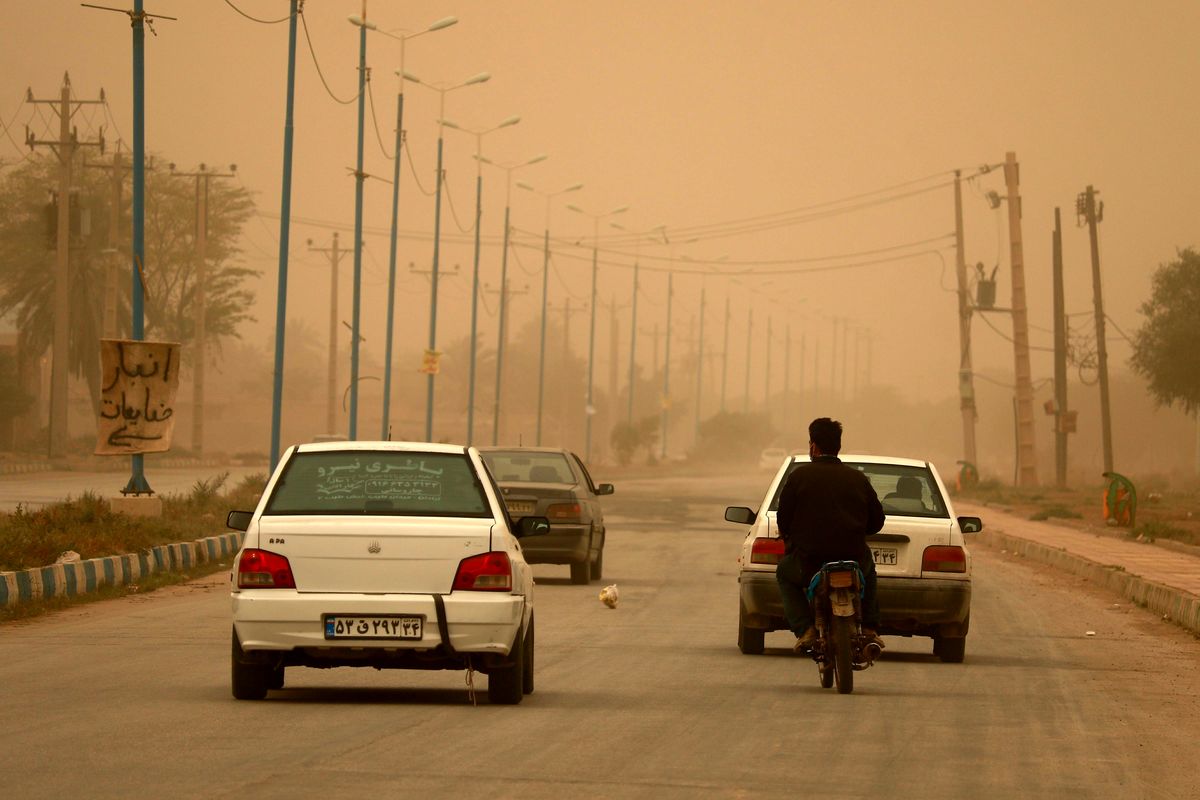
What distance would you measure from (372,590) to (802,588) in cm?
307

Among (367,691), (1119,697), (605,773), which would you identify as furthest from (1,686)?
(1119,697)

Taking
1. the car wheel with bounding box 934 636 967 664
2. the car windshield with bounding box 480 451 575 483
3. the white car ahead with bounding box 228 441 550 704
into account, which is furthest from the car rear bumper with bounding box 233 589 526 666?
the car windshield with bounding box 480 451 575 483

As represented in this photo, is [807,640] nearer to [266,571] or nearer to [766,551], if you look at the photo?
[766,551]

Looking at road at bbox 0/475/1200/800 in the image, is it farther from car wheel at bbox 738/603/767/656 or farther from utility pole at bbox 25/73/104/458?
utility pole at bbox 25/73/104/458

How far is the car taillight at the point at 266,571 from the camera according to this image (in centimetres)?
1055

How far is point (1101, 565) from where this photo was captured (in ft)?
87.0

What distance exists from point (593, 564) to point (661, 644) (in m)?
8.03

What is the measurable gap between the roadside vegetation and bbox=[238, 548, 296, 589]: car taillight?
2549 centimetres

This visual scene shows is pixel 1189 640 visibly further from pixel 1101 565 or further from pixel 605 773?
pixel 605 773

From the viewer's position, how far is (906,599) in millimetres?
14172

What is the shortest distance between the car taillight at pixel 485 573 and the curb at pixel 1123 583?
405 inches

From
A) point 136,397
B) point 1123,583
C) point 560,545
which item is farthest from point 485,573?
point 136,397

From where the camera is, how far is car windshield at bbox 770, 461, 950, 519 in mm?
14689

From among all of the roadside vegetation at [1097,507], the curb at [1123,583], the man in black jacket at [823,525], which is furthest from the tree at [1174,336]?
the man in black jacket at [823,525]
